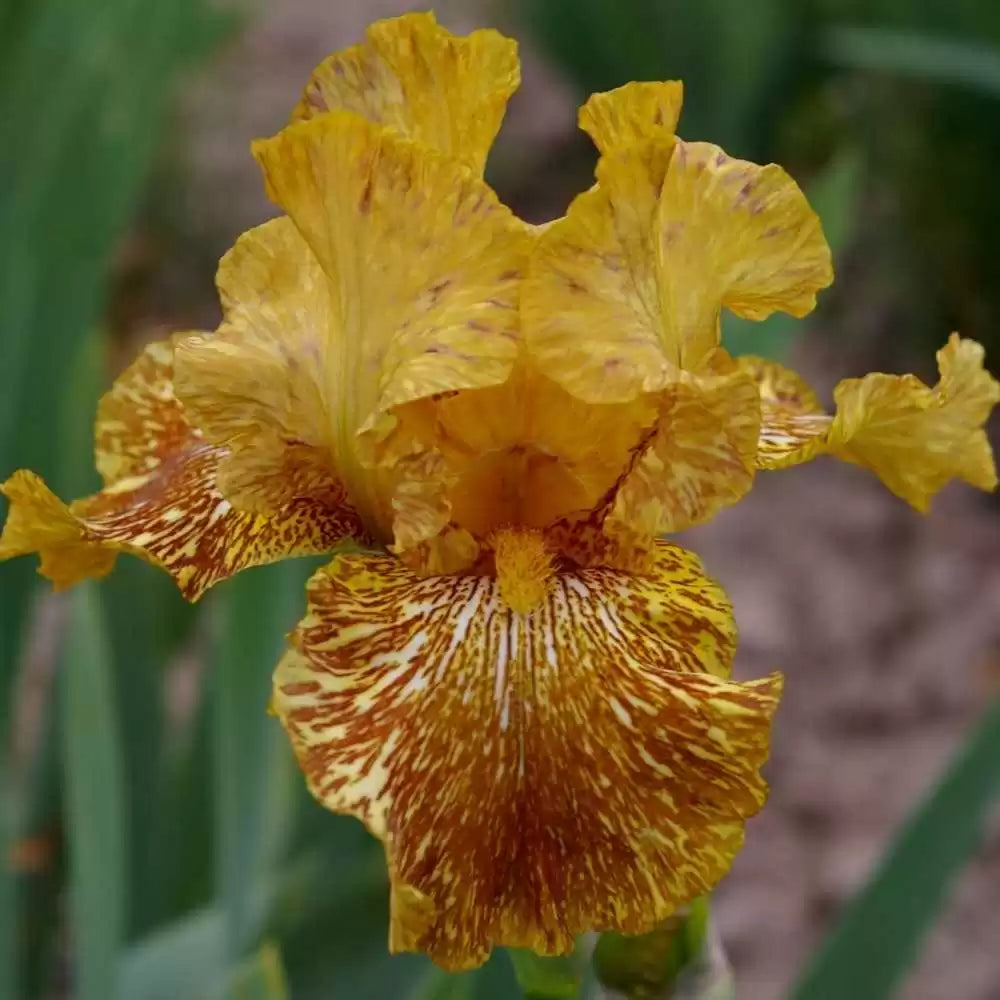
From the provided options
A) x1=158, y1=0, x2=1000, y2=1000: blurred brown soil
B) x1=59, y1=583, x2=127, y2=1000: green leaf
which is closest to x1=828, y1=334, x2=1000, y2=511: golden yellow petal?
x1=59, y1=583, x2=127, y2=1000: green leaf

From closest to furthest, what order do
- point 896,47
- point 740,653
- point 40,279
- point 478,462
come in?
1. point 478,462
2. point 40,279
3. point 896,47
4. point 740,653

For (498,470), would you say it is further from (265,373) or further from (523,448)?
(265,373)

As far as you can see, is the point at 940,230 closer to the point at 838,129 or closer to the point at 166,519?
the point at 838,129

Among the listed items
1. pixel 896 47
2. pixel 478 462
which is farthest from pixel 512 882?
pixel 896 47

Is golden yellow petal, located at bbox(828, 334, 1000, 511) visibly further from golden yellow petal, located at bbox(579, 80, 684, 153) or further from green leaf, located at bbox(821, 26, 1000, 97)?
green leaf, located at bbox(821, 26, 1000, 97)

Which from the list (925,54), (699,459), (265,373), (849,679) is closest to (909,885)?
(699,459)

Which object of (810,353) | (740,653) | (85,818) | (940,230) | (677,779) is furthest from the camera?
(810,353)
